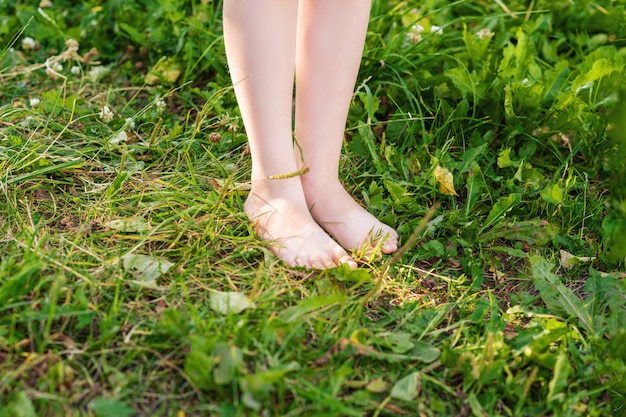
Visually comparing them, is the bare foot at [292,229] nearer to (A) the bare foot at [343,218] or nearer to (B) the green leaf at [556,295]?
(A) the bare foot at [343,218]

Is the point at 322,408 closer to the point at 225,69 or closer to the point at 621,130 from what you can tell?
the point at 621,130

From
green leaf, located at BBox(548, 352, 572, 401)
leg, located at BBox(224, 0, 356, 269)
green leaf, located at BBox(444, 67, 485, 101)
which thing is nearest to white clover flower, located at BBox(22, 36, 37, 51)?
leg, located at BBox(224, 0, 356, 269)

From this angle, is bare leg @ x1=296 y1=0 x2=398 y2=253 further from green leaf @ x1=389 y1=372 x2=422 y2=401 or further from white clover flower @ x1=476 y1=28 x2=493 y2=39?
white clover flower @ x1=476 y1=28 x2=493 y2=39

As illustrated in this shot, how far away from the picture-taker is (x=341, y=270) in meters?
1.57

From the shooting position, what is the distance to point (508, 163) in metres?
1.95

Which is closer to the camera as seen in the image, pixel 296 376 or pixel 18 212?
pixel 296 376

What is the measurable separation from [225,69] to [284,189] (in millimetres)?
774

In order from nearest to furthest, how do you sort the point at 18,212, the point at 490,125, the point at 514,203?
the point at 18,212 → the point at 514,203 → the point at 490,125

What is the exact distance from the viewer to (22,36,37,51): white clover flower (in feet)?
8.12

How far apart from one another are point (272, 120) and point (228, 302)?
43 cm

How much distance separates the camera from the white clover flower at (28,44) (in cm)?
248

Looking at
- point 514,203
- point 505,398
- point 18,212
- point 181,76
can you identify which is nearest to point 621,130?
point 505,398

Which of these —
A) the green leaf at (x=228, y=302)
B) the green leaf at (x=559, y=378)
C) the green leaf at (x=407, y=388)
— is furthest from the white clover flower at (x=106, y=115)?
the green leaf at (x=559, y=378)

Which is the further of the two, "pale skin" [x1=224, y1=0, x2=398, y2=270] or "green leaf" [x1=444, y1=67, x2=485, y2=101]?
"green leaf" [x1=444, y1=67, x2=485, y2=101]
